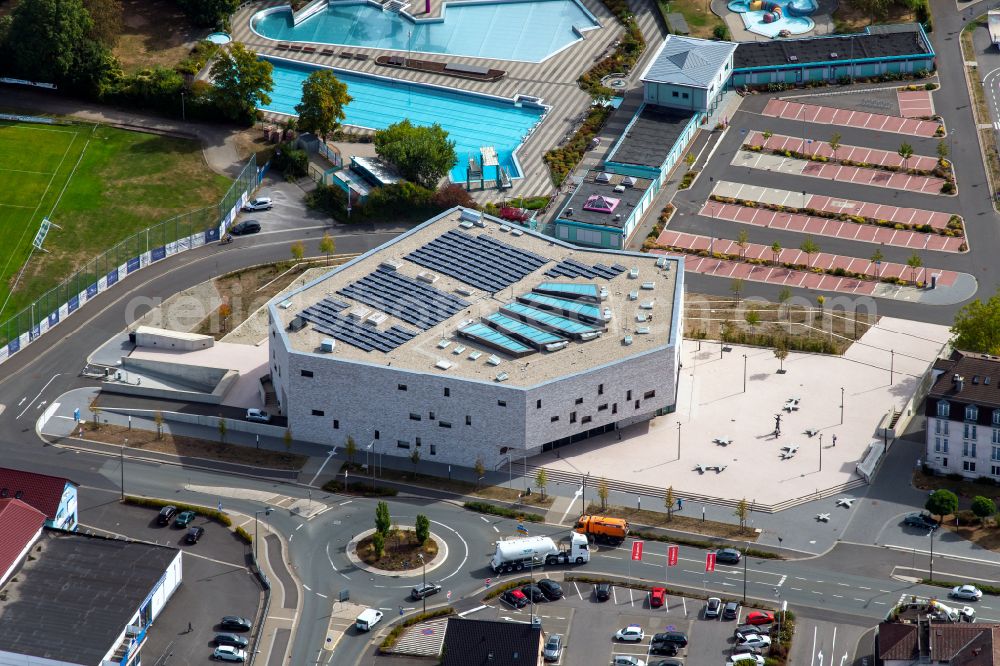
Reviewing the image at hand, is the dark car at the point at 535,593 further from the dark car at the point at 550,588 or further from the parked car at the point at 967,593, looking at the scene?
the parked car at the point at 967,593

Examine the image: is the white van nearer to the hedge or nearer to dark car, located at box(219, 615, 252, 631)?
the hedge

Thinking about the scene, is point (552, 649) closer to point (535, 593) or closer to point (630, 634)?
point (630, 634)

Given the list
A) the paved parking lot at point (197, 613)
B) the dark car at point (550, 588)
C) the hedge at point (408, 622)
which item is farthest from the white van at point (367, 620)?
the dark car at point (550, 588)

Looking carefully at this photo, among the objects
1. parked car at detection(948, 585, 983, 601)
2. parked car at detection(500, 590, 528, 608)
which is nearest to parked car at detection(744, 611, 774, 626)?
parked car at detection(948, 585, 983, 601)

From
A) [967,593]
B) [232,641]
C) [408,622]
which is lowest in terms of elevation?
[232,641]

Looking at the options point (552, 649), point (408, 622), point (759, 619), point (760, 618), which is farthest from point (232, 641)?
point (760, 618)
